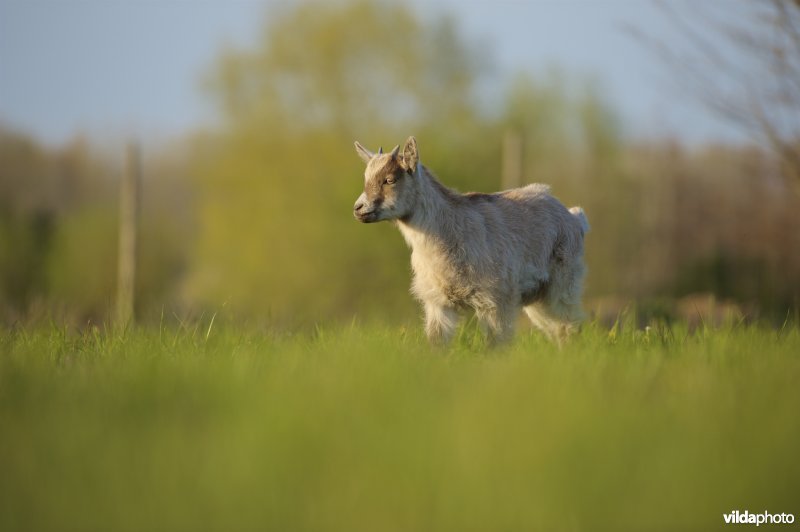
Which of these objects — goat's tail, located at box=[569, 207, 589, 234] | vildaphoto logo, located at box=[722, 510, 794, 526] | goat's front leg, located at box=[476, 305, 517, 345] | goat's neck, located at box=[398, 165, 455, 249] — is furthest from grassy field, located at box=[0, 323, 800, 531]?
goat's tail, located at box=[569, 207, 589, 234]

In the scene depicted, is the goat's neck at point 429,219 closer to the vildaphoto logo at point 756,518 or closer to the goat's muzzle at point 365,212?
the goat's muzzle at point 365,212

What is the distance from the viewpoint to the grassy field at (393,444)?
11.4 ft

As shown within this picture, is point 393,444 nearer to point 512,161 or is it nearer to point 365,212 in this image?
point 365,212

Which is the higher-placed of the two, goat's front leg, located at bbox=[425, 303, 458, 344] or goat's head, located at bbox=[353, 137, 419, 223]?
goat's head, located at bbox=[353, 137, 419, 223]

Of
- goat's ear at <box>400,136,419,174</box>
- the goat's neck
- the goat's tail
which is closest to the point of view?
goat's ear at <box>400,136,419,174</box>

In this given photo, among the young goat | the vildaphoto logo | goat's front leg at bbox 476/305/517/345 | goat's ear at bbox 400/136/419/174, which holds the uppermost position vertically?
goat's ear at bbox 400/136/419/174

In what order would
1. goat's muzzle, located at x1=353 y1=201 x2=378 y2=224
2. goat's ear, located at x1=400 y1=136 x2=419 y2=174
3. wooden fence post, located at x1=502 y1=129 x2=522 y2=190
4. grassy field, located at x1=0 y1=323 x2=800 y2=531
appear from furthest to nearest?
wooden fence post, located at x1=502 y1=129 x2=522 y2=190 < goat's ear, located at x1=400 y1=136 x2=419 y2=174 < goat's muzzle, located at x1=353 y1=201 x2=378 y2=224 < grassy field, located at x1=0 y1=323 x2=800 y2=531

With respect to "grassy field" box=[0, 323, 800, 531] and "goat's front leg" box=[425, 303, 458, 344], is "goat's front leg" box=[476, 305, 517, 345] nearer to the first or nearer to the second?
"goat's front leg" box=[425, 303, 458, 344]

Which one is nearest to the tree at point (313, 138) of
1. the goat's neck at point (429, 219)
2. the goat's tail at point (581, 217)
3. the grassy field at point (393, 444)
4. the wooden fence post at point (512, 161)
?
the wooden fence post at point (512, 161)

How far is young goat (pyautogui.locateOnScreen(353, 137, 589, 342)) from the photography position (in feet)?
24.8

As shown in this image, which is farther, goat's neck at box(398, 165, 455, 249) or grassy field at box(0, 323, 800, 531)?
goat's neck at box(398, 165, 455, 249)

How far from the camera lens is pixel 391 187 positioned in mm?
7543

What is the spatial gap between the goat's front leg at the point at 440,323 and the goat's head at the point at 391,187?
0.97m

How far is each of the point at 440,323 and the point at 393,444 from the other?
145 inches
